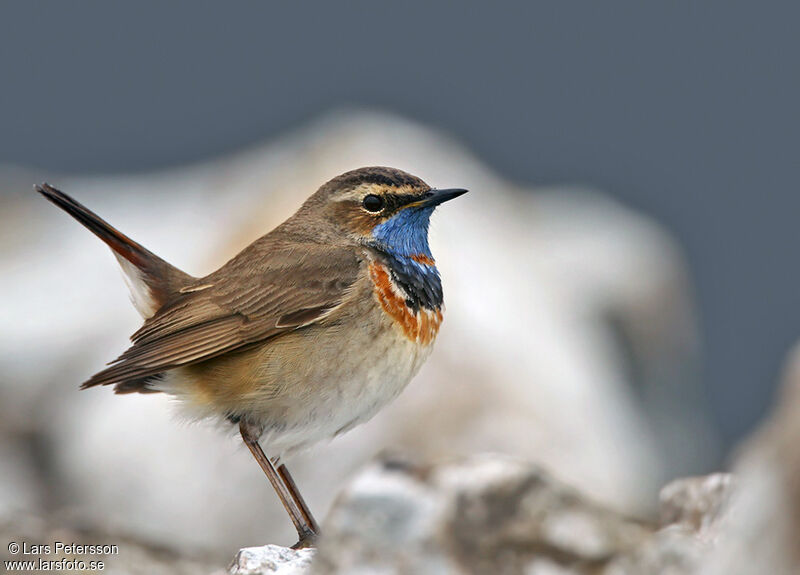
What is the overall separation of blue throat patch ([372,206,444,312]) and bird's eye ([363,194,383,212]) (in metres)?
0.09

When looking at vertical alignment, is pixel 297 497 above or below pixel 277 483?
below

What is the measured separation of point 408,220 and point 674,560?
2653 mm

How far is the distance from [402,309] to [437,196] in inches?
24.5

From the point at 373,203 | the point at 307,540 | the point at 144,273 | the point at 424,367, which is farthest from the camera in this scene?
the point at 424,367

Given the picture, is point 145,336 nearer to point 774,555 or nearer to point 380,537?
point 380,537

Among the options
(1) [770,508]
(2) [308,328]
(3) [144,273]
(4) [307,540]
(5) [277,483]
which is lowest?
(1) [770,508]

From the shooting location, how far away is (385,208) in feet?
20.1

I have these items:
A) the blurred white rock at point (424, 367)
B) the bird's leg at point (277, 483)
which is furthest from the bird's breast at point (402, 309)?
the blurred white rock at point (424, 367)

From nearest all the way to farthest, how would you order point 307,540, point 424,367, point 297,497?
point 307,540 < point 297,497 < point 424,367

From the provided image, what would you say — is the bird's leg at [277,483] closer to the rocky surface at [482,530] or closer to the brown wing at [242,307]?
the brown wing at [242,307]

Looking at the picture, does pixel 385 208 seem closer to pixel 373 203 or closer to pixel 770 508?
pixel 373 203

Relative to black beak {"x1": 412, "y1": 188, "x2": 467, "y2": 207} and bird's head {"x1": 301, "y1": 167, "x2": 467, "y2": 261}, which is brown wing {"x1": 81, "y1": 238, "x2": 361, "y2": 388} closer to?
bird's head {"x1": 301, "y1": 167, "x2": 467, "y2": 261}

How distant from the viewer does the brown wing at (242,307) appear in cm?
589

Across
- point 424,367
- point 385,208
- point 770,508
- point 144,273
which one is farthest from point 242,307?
point 424,367
